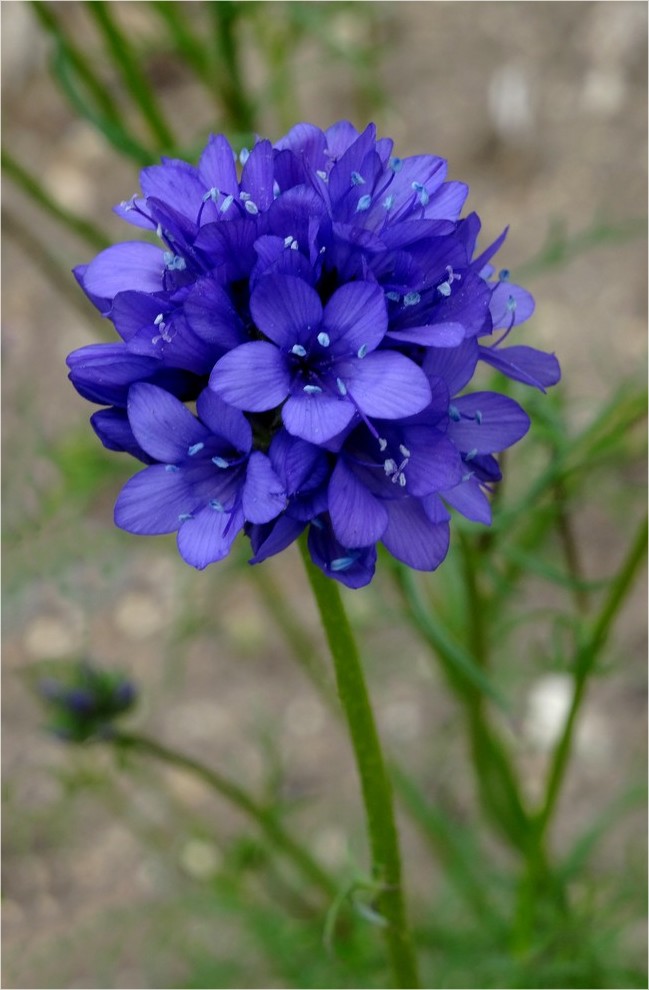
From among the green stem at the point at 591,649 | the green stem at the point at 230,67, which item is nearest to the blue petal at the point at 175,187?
the green stem at the point at 591,649

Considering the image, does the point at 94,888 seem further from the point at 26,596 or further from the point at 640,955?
the point at 640,955

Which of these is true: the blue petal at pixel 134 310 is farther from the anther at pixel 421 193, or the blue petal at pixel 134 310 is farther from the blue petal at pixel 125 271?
the anther at pixel 421 193

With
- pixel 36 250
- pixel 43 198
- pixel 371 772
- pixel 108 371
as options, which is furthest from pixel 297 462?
pixel 36 250

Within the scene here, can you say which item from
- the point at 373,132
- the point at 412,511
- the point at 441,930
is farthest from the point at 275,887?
the point at 373,132

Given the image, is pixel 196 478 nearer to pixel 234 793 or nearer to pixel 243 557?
pixel 234 793

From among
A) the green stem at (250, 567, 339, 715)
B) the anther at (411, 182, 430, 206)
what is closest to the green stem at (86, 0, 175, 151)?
the green stem at (250, 567, 339, 715)
